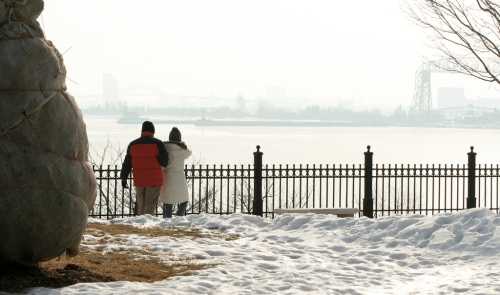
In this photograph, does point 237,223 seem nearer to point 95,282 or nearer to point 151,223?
point 151,223

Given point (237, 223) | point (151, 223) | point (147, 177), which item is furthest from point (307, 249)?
point (147, 177)

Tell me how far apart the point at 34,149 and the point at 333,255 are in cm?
422

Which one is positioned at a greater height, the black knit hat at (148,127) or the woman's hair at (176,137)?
the black knit hat at (148,127)

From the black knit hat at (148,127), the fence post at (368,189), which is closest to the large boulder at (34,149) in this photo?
the black knit hat at (148,127)

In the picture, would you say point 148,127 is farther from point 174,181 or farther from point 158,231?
point 158,231

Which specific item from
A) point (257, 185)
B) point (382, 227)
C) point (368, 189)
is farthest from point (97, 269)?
point (368, 189)

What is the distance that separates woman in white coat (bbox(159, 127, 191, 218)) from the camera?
13.3 meters

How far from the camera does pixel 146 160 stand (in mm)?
12867

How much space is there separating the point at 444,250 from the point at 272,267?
103 inches

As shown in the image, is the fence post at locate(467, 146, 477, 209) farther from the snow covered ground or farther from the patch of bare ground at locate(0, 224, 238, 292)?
the patch of bare ground at locate(0, 224, 238, 292)

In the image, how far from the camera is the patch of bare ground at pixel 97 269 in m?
7.63

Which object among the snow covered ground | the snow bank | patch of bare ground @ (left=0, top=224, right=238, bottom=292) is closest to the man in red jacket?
the snow bank

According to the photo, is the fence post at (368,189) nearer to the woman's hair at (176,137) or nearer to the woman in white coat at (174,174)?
the woman in white coat at (174,174)

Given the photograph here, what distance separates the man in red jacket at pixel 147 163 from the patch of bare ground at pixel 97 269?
254 centimetres
